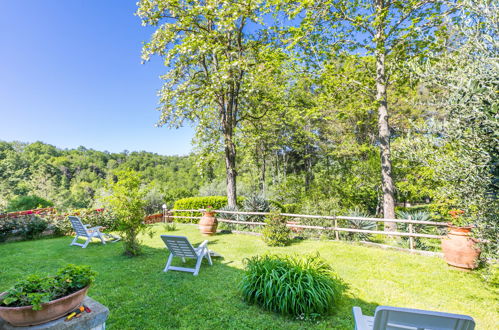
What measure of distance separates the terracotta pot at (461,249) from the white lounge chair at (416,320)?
13.6 ft

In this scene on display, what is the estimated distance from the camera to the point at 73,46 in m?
11.8

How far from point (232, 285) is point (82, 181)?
45110 mm

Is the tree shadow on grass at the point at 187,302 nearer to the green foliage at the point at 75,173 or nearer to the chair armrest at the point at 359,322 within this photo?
the chair armrest at the point at 359,322

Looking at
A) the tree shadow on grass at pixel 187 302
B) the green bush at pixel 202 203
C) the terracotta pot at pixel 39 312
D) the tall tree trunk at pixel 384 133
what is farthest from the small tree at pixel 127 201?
the green bush at pixel 202 203

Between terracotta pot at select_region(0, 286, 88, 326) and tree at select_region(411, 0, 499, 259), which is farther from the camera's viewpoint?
tree at select_region(411, 0, 499, 259)

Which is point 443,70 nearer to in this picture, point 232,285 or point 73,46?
point 232,285

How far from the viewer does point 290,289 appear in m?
3.53

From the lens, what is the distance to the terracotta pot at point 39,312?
1520mm

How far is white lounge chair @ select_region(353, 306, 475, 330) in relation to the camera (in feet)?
5.43

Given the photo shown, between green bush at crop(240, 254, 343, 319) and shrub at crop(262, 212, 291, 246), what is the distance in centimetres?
318

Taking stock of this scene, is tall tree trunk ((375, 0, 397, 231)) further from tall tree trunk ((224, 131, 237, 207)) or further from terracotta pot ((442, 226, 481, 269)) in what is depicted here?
tall tree trunk ((224, 131, 237, 207))

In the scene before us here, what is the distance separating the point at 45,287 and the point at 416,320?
8.98 ft

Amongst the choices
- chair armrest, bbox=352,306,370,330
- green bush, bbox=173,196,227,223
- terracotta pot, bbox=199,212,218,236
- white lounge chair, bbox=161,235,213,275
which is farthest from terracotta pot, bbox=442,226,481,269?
green bush, bbox=173,196,227,223

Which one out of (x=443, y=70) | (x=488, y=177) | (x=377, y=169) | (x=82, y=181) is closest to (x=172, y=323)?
(x=488, y=177)
